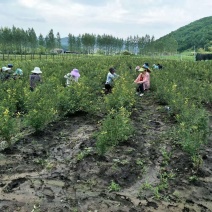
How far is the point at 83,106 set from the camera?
9641mm

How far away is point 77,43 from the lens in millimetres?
93875

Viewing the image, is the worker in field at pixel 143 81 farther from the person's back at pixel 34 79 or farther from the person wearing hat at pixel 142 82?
the person's back at pixel 34 79

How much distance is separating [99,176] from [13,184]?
145 cm

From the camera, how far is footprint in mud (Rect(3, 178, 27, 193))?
515 cm

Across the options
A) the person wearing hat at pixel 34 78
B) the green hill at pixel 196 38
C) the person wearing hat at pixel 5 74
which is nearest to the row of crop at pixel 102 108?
the person wearing hat at pixel 34 78

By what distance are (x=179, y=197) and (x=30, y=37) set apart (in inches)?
2817

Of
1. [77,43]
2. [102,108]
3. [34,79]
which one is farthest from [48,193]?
[77,43]

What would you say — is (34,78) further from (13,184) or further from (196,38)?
(196,38)

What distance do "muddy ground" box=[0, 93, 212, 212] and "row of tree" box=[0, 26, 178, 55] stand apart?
5691 cm

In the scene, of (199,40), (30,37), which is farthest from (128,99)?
(199,40)

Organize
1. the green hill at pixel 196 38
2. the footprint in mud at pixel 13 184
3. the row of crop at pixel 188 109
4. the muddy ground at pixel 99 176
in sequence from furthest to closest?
the green hill at pixel 196 38
the row of crop at pixel 188 109
the footprint in mud at pixel 13 184
the muddy ground at pixel 99 176

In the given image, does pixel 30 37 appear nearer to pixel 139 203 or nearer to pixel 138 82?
pixel 138 82

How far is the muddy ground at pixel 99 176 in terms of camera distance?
191 inches

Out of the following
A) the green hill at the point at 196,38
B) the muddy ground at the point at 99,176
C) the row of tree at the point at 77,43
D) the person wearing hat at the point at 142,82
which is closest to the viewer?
the muddy ground at the point at 99,176
